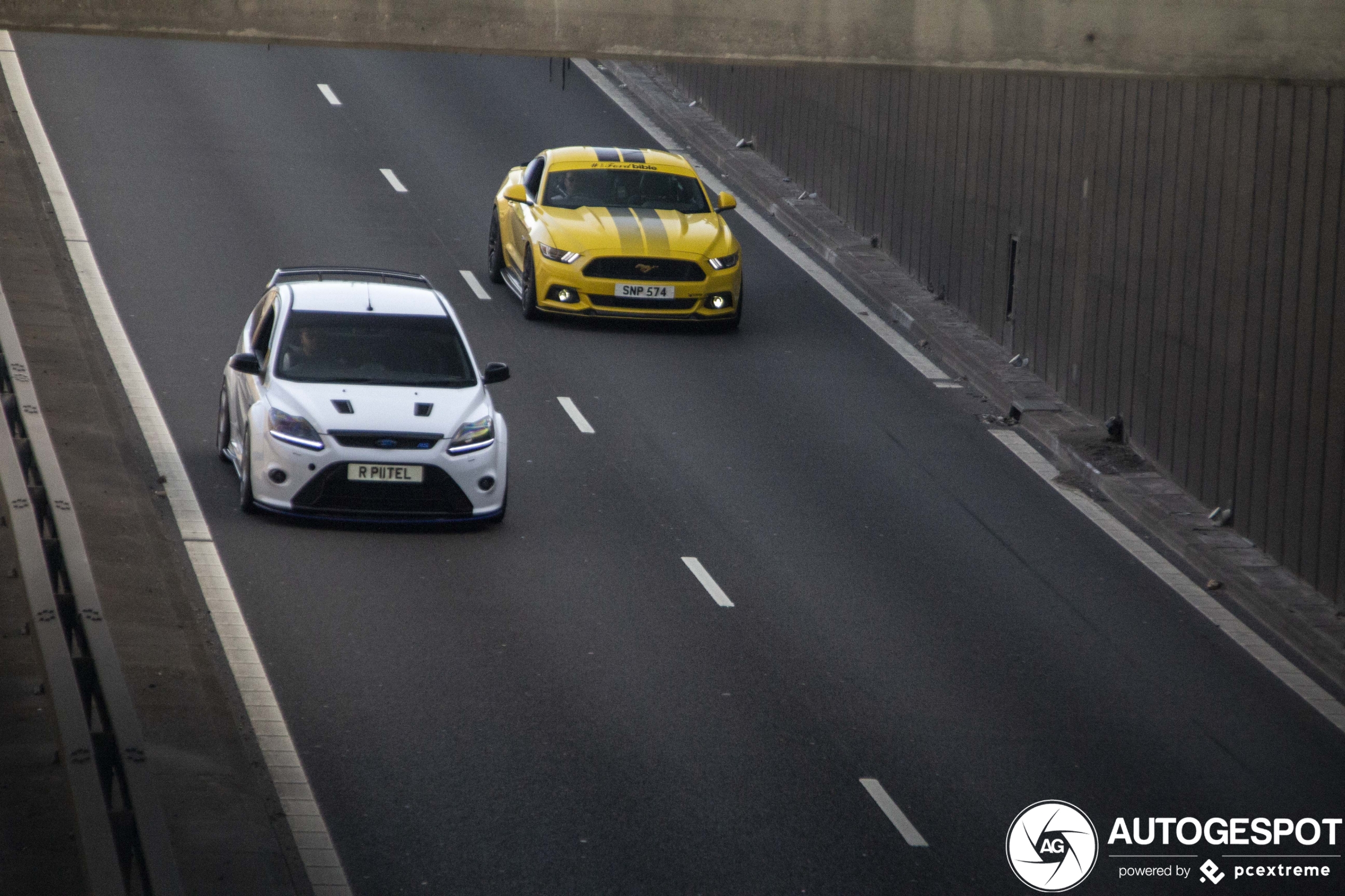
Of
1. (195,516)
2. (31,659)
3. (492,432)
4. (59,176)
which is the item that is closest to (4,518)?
(195,516)

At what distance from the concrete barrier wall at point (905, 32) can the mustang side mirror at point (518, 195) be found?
10.4 m

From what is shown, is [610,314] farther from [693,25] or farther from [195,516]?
[693,25]

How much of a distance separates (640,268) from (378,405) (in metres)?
7.43

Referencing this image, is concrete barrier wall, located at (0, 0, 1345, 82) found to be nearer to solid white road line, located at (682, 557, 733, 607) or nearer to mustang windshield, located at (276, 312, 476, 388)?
mustang windshield, located at (276, 312, 476, 388)

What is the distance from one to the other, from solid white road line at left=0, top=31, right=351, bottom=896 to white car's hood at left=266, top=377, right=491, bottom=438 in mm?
1117

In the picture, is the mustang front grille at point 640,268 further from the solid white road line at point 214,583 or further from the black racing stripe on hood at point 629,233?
the solid white road line at point 214,583

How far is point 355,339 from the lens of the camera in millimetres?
15094

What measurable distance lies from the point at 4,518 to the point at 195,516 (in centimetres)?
158

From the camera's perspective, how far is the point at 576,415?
1811 cm

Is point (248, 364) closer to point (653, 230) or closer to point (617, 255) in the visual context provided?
point (617, 255)

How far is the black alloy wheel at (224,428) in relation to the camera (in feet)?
51.0

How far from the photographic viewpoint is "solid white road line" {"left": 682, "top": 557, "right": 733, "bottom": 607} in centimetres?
1333

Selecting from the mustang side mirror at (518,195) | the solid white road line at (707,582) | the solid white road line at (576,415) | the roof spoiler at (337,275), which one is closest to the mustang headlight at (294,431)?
the roof spoiler at (337,275)

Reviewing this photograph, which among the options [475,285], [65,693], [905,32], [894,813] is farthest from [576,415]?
[65,693]
